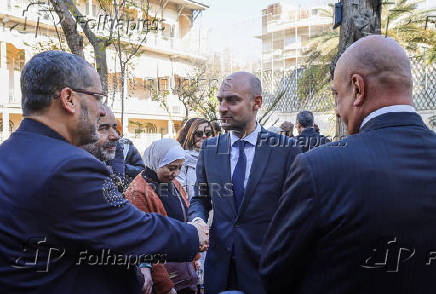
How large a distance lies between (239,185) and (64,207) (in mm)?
1683

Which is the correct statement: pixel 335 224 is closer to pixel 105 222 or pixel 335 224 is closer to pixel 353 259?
pixel 353 259

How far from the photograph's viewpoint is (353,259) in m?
1.53

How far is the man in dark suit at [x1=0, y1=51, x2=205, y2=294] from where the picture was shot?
5.63ft

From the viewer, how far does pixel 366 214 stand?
1.50 metres

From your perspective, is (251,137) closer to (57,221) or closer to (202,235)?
(202,235)

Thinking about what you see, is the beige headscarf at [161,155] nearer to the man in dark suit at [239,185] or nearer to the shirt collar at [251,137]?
the man in dark suit at [239,185]

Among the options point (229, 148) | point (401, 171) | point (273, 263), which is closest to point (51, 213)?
point (273, 263)

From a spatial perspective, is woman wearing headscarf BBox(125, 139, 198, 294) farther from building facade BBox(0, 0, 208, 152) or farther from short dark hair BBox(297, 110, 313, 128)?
building facade BBox(0, 0, 208, 152)

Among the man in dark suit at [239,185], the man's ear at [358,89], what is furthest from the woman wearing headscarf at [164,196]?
the man's ear at [358,89]

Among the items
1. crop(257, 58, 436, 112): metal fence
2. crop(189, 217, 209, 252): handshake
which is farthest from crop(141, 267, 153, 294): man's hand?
crop(257, 58, 436, 112): metal fence

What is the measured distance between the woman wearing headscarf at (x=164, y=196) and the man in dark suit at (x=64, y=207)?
124cm

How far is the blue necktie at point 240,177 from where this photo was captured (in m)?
3.17

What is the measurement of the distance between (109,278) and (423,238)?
1352 millimetres

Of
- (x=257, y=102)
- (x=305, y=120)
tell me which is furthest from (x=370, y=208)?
(x=305, y=120)
